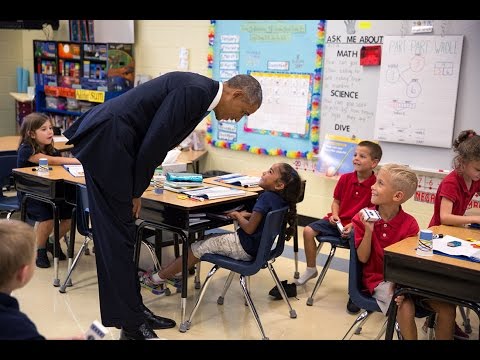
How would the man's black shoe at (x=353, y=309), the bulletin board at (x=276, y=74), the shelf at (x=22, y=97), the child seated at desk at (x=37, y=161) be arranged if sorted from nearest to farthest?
the man's black shoe at (x=353, y=309), the child seated at desk at (x=37, y=161), the bulletin board at (x=276, y=74), the shelf at (x=22, y=97)

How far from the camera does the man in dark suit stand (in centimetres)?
275

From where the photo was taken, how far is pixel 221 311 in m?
3.64

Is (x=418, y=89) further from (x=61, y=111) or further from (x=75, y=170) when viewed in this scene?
(x=61, y=111)

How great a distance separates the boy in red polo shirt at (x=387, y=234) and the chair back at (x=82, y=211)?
1695 millimetres

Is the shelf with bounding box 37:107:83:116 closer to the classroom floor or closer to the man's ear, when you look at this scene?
the classroom floor

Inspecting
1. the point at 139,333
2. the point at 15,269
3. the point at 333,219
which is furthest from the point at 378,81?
the point at 15,269

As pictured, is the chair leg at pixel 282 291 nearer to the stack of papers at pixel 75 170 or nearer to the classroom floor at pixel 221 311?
the classroom floor at pixel 221 311

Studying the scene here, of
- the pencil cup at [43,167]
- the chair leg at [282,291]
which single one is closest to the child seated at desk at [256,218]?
the chair leg at [282,291]

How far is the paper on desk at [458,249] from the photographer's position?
2447mm

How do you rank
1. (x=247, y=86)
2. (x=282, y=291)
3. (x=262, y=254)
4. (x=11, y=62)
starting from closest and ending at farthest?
1. (x=247, y=86)
2. (x=262, y=254)
3. (x=282, y=291)
4. (x=11, y=62)

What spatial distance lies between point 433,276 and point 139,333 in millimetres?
1495

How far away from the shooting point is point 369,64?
4.99m
